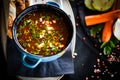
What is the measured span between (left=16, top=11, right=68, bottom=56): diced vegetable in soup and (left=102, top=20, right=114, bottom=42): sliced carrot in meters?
0.25

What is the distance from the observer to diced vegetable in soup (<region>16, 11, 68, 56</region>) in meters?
1.04

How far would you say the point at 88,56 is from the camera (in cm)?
129

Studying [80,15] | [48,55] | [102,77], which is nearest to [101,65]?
[102,77]

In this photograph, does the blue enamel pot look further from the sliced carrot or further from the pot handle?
the sliced carrot

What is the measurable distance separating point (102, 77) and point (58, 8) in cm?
37

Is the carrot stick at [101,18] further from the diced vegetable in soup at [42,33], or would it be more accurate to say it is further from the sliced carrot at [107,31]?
the diced vegetable in soup at [42,33]

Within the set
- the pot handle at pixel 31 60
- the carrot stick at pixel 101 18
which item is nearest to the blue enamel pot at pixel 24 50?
the pot handle at pixel 31 60

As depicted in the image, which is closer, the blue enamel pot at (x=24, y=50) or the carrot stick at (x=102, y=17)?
the blue enamel pot at (x=24, y=50)

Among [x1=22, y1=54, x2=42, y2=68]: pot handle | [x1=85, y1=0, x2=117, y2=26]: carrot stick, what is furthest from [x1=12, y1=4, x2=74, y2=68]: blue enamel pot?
[x1=85, y1=0, x2=117, y2=26]: carrot stick

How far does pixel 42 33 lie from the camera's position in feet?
3.51

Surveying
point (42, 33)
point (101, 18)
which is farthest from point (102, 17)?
point (42, 33)

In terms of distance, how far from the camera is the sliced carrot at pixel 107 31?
126 centimetres

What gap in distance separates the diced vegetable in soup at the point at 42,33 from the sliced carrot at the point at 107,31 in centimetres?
25

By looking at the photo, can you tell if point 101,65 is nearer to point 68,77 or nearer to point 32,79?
point 68,77
